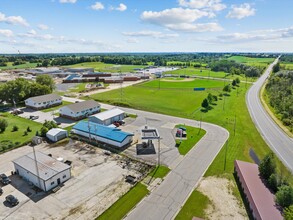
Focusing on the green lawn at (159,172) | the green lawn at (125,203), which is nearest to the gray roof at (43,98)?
the green lawn at (159,172)

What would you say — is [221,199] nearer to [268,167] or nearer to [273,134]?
[268,167]

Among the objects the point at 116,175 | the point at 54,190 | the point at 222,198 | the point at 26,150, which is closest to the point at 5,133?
the point at 26,150

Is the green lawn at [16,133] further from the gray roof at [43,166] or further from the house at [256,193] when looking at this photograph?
the house at [256,193]

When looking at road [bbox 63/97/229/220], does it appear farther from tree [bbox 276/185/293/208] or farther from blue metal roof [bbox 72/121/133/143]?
blue metal roof [bbox 72/121/133/143]

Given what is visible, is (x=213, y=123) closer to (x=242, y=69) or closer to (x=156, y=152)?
(x=156, y=152)

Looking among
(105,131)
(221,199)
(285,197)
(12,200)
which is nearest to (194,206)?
(221,199)

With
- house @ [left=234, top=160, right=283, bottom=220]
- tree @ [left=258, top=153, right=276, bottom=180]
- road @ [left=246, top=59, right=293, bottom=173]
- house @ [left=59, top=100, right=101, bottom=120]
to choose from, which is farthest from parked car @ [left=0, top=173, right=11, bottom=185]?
road @ [left=246, top=59, right=293, bottom=173]

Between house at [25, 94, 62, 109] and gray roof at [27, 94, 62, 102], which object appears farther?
gray roof at [27, 94, 62, 102]
